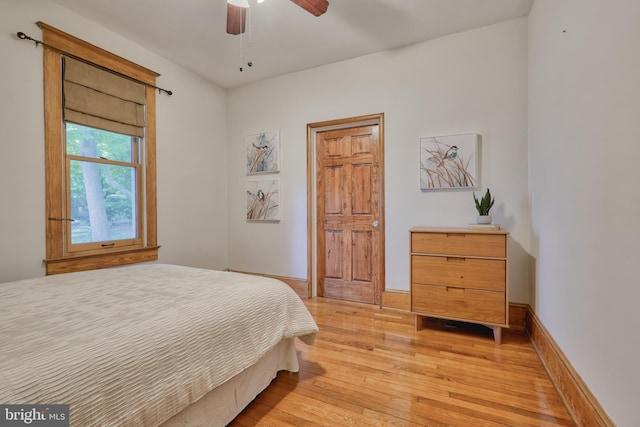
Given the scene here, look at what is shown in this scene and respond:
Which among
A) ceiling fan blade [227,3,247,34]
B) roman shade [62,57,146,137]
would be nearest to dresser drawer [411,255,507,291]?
ceiling fan blade [227,3,247,34]

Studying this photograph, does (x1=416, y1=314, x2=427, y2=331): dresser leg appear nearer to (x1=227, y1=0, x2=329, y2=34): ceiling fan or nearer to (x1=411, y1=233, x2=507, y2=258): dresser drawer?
(x1=411, y1=233, x2=507, y2=258): dresser drawer

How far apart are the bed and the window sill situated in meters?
0.62

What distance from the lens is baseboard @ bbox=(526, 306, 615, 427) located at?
1.28 metres

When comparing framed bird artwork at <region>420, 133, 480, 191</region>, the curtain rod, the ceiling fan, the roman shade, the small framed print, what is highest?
the ceiling fan

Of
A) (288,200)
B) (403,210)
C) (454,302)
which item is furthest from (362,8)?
(454,302)

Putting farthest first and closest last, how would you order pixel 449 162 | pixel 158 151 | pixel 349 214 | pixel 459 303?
pixel 349 214 < pixel 158 151 < pixel 449 162 < pixel 459 303

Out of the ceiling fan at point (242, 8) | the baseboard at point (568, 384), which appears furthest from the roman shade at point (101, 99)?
the baseboard at point (568, 384)

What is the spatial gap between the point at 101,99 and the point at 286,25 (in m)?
1.83

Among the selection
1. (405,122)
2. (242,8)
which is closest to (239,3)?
(242,8)

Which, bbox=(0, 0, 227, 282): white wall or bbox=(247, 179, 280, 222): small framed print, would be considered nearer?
bbox=(0, 0, 227, 282): white wall

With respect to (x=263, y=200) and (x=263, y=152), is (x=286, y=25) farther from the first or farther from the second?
(x=263, y=200)

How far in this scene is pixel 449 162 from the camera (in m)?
2.80

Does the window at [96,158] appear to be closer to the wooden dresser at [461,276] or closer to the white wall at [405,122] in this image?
the white wall at [405,122]

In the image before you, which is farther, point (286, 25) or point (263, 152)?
point (263, 152)
